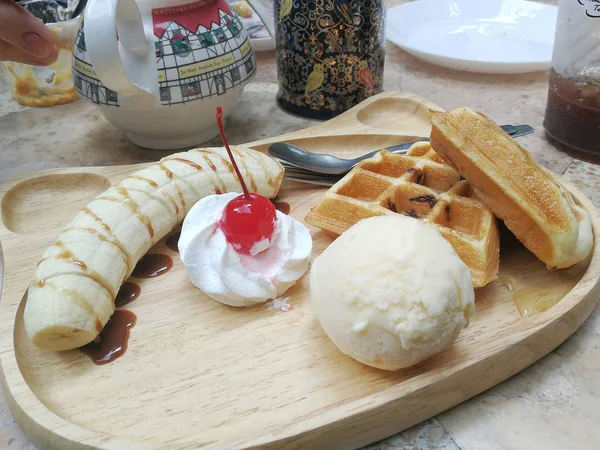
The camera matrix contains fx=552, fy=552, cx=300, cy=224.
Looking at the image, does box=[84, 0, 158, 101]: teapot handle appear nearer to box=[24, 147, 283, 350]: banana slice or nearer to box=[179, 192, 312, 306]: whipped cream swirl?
box=[24, 147, 283, 350]: banana slice

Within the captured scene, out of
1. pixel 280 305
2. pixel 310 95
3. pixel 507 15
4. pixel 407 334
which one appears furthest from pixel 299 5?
pixel 507 15

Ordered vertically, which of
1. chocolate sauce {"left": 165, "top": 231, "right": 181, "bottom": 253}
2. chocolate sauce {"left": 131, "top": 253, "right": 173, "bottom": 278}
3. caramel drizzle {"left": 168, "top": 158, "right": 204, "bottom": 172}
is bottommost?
chocolate sauce {"left": 131, "top": 253, "right": 173, "bottom": 278}

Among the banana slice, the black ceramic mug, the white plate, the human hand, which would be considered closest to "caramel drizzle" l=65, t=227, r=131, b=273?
the banana slice

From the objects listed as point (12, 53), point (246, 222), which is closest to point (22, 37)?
point (12, 53)

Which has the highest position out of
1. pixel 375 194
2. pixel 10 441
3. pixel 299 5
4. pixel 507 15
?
pixel 299 5

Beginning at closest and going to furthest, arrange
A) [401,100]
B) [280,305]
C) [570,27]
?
[280,305] → [570,27] → [401,100]

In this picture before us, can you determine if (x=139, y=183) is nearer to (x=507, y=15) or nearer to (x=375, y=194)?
(x=375, y=194)
